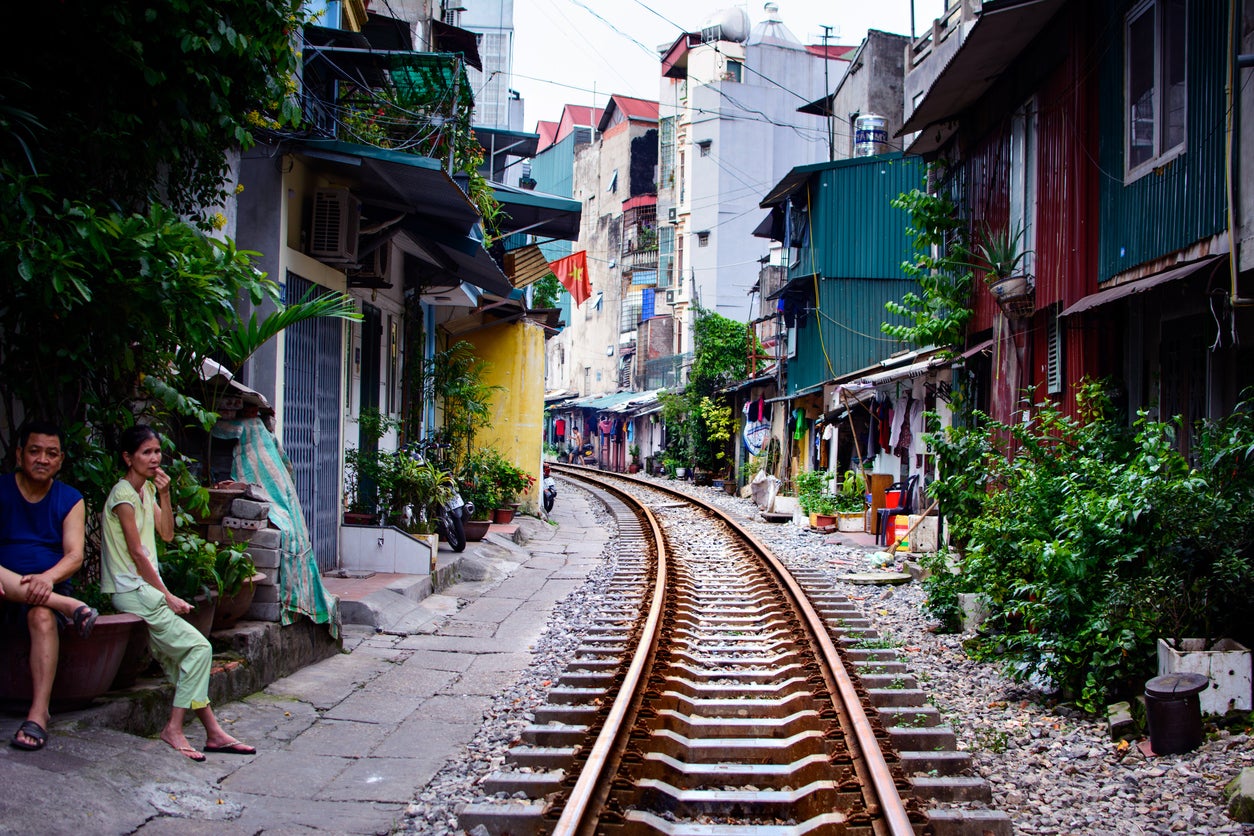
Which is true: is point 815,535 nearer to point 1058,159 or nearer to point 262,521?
point 1058,159

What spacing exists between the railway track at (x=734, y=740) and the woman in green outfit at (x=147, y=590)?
1591 mm

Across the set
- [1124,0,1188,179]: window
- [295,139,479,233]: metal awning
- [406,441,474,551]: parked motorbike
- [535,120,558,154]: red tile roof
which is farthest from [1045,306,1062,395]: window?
[535,120,558,154]: red tile roof

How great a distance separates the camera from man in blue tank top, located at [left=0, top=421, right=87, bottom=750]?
4.55m

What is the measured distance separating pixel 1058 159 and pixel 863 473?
9.35 m

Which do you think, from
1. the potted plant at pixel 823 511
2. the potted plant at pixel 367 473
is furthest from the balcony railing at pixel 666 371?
the potted plant at pixel 367 473

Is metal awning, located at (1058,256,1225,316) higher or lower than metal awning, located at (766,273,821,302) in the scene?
lower

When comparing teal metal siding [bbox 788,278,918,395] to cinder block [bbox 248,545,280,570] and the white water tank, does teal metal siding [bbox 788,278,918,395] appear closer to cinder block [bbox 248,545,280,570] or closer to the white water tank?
the white water tank

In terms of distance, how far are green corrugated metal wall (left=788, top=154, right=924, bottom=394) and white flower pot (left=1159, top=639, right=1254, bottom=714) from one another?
55.3 feet

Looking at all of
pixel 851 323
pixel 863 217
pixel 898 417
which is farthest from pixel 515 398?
pixel 863 217

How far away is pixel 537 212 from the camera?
15.5m

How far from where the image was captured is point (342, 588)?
954cm

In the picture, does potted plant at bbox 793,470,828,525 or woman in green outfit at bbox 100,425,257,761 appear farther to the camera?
potted plant at bbox 793,470,828,525

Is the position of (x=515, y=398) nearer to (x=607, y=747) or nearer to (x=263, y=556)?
(x=263, y=556)

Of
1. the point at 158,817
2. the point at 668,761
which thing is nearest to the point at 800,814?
the point at 668,761
